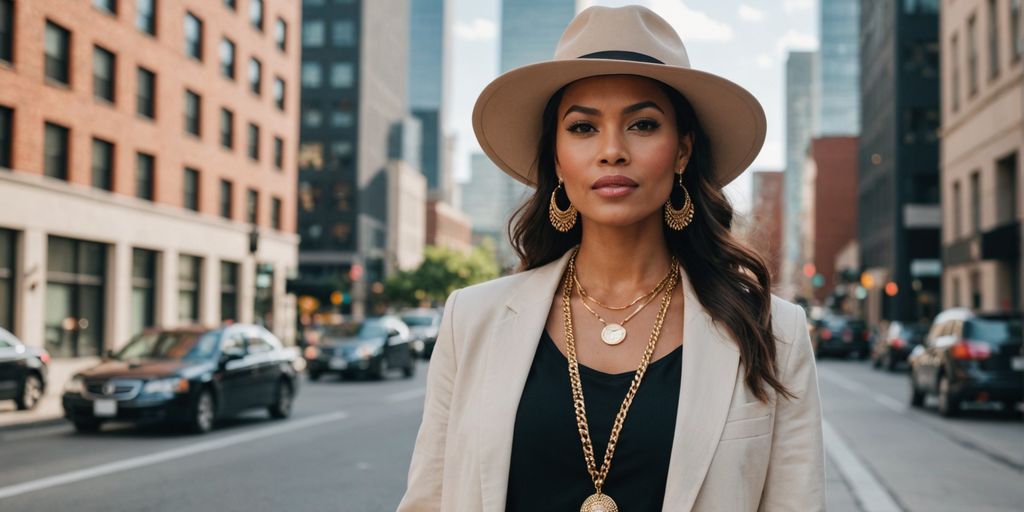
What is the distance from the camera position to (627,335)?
2.59 m

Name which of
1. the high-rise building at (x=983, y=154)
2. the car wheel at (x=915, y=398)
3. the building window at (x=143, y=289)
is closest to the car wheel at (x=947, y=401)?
the car wheel at (x=915, y=398)

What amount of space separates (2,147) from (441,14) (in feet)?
520

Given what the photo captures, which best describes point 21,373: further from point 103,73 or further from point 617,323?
point 617,323

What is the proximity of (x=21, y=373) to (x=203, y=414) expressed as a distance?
4.66 metres

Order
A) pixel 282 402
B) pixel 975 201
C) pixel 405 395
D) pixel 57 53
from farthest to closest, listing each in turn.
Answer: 1. pixel 975 201
2. pixel 57 53
3. pixel 405 395
4. pixel 282 402

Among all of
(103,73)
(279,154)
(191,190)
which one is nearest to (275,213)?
(279,154)

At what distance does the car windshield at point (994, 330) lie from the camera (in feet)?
53.5

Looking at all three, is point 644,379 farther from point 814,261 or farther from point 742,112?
point 814,261

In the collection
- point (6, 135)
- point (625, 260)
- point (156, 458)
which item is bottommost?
point (156, 458)

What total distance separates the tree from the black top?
7800 cm

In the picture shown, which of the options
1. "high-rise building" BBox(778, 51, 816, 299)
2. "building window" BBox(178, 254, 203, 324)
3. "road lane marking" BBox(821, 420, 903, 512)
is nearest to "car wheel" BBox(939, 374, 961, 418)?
"road lane marking" BBox(821, 420, 903, 512)

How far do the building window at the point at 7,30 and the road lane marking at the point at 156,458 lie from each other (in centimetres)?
1464

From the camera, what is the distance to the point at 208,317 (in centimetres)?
3912

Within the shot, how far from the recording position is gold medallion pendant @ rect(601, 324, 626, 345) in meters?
2.57
